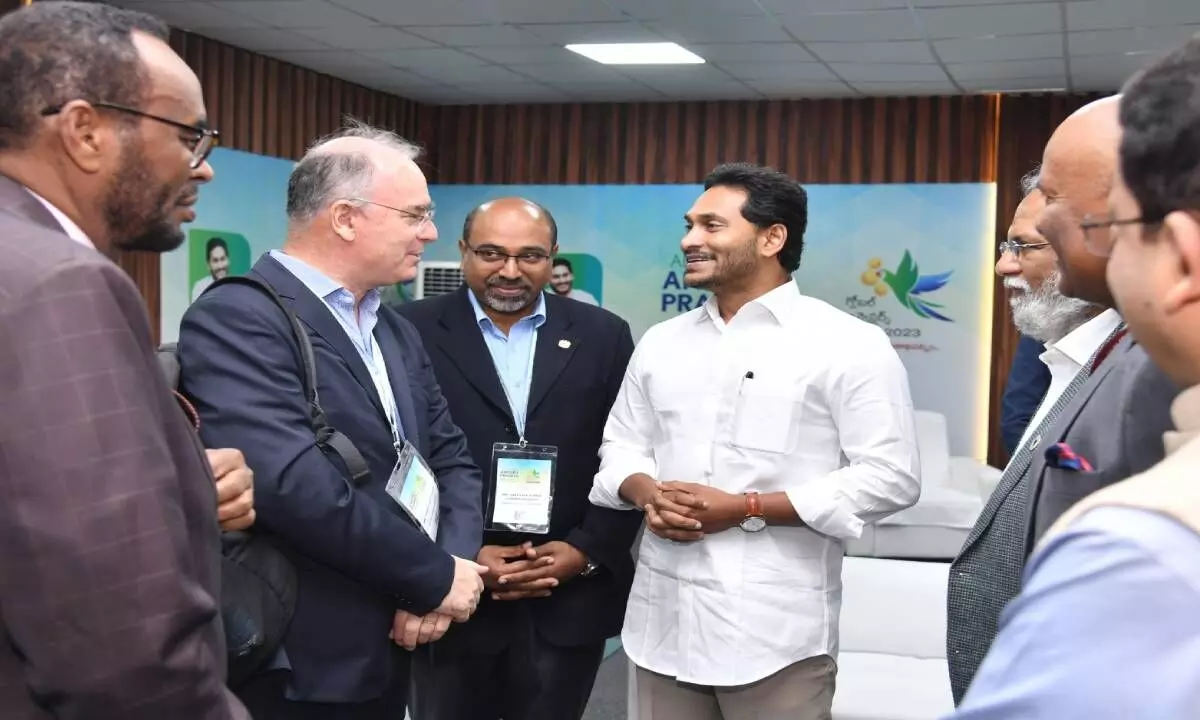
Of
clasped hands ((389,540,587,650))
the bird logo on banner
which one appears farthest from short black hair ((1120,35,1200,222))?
the bird logo on banner

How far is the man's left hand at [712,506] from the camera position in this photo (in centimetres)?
230

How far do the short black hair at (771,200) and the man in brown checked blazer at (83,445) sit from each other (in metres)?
1.60

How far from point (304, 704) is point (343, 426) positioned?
491 mm

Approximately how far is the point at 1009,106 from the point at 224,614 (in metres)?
7.73

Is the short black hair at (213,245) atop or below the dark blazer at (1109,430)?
atop

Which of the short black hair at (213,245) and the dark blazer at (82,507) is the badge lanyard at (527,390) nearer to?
the dark blazer at (82,507)

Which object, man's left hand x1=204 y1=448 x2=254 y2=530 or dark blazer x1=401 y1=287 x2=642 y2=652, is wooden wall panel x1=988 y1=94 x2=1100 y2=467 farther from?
man's left hand x1=204 y1=448 x2=254 y2=530

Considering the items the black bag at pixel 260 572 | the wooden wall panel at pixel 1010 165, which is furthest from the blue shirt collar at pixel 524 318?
the wooden wall panel at pixel 1010 165

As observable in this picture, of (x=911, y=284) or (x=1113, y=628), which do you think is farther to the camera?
(x=911, y=284)

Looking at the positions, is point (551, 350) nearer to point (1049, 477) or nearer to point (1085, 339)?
point (1085, 339)

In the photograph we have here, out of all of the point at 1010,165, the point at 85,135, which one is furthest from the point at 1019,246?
the point at 1010,165

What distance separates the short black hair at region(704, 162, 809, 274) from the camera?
2.57m

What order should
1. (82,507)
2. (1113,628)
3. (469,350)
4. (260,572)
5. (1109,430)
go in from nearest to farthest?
1. (1113,628)
2. (82,507)
3. (1109,430)
4. (260,572)
5. (469,350)

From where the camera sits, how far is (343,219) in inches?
85.3
